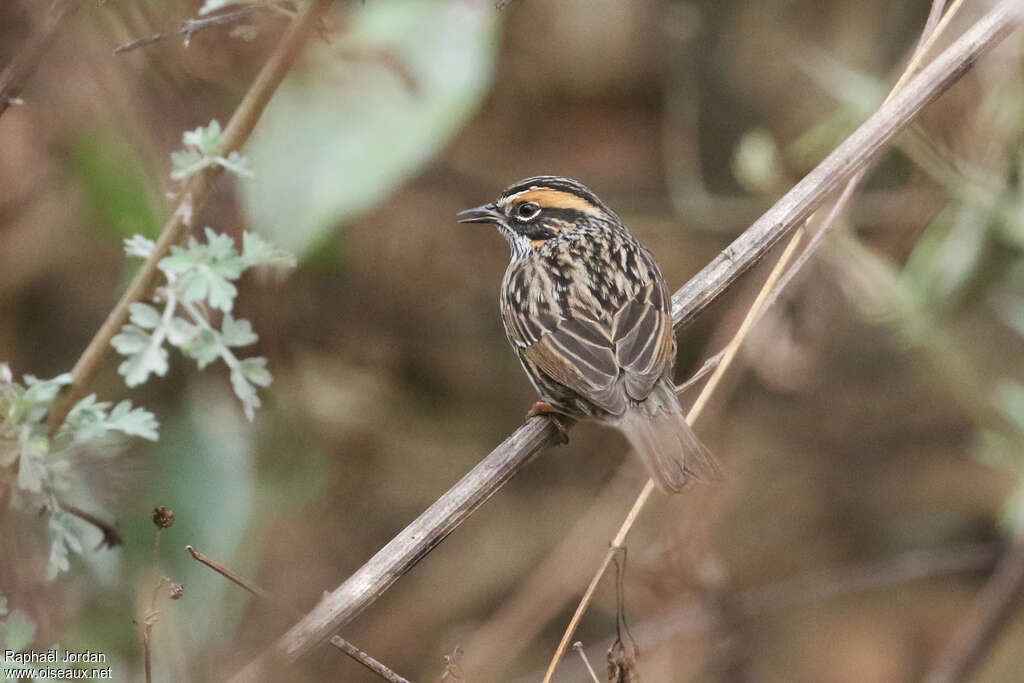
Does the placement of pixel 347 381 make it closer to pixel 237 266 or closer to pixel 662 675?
pixel 662 675

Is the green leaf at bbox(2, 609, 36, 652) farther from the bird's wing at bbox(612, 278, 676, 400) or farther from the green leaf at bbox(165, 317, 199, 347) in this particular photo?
the bird's wing at bbox(612, 278, 676, 400)

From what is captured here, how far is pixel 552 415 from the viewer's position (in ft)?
13.8

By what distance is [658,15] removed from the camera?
8.23m

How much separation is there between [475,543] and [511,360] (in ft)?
4.02

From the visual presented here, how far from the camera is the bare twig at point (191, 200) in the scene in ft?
10.1

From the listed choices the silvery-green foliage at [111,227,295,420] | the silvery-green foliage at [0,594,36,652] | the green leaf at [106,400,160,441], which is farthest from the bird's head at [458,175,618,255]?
the silvery-green foliage at [0,594,36,652]

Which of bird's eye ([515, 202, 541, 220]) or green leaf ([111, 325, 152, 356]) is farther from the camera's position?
bird's eye ([515, 202, 541, 220])

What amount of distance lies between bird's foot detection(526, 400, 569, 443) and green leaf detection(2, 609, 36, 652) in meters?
1.88

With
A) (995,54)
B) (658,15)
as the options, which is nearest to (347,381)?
(658,15)

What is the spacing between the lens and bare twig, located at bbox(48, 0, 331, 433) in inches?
121

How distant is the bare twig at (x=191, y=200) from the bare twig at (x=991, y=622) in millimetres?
4150

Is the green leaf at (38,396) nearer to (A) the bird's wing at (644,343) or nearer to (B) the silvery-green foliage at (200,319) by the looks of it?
(B) the silvery-green foliage at (200,319)

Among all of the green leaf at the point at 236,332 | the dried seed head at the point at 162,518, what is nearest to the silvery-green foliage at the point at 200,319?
the green leaf at the point at 236,332

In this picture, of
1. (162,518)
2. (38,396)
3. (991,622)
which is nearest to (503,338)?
(991,622)
